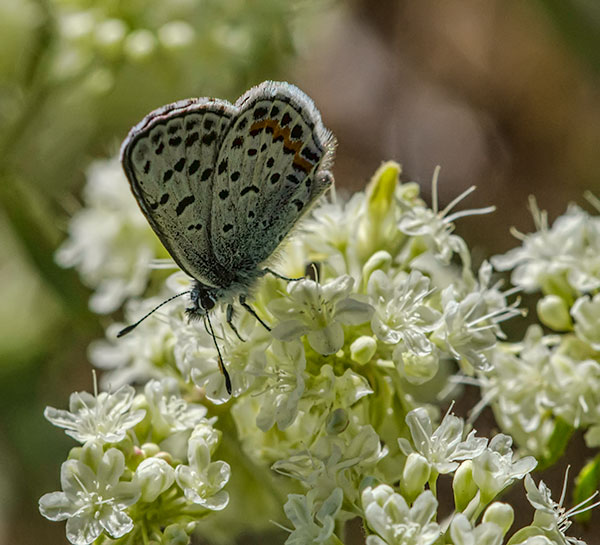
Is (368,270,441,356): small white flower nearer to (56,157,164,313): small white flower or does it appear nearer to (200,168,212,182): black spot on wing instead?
(200,168,212,182): black spot on wing

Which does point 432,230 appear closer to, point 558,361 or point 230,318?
point 558,361

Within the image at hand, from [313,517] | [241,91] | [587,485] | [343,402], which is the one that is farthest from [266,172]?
[241,91]

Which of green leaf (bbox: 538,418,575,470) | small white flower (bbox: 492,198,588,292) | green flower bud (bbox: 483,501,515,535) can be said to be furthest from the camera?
small white flower (bbox: 492,198,588,292)

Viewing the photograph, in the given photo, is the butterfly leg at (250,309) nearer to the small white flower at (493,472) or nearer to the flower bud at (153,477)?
the flower bud at (153,477)

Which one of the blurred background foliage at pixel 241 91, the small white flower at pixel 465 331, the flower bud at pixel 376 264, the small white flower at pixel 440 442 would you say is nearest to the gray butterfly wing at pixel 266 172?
the flower bud at pixel 376 264

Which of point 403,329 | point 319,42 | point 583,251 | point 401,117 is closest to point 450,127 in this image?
point 401,117

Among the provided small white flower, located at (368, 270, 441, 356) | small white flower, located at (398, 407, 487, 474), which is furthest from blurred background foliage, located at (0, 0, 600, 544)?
small white flower, located at (398, 407, 487, 474)

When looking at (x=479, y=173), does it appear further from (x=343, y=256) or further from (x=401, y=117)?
(x=343, y=256)
